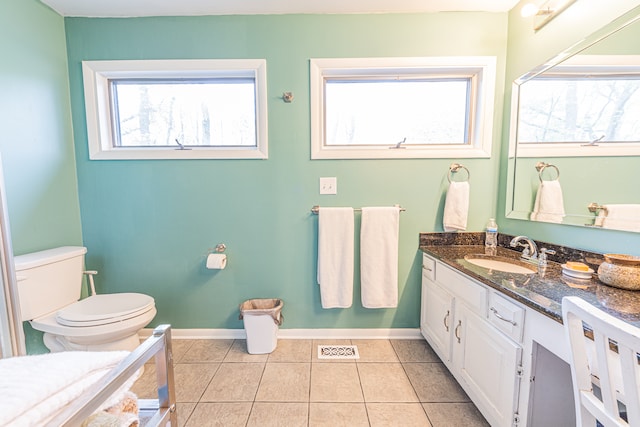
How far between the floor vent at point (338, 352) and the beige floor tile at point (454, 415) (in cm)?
54

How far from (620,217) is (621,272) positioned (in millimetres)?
293

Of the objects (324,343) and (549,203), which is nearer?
(549,203)

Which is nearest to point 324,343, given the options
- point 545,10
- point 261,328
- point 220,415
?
point 261,328

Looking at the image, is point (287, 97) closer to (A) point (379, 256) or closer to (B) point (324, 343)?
(A) point (379, 256)

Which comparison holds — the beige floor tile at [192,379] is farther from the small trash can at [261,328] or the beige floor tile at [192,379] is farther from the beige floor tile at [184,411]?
the small trash can at [261,328]

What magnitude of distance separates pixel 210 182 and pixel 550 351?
2075mm

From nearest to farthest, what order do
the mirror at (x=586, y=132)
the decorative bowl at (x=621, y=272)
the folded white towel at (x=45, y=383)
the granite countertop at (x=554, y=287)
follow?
the folded white towel at (x=45, y=383) → the granite countertop at (x=554, y=287) → the decorative bowl at (x=621, y=272) → the mirror at (x=586, y=132)

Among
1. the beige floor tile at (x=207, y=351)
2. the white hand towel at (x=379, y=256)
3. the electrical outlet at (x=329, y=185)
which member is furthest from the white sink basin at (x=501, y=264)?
the beige floor tile at (x=207, y=351)

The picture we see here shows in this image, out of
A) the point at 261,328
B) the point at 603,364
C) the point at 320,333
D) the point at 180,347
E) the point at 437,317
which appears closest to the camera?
the point at 603,364

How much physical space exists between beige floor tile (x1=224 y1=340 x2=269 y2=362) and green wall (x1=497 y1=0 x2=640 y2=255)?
1.98 metres

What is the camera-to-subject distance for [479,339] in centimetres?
125

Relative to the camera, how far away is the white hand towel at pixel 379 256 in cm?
183

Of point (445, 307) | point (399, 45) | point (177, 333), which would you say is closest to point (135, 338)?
point (177, 333)

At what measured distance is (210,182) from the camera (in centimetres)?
189
